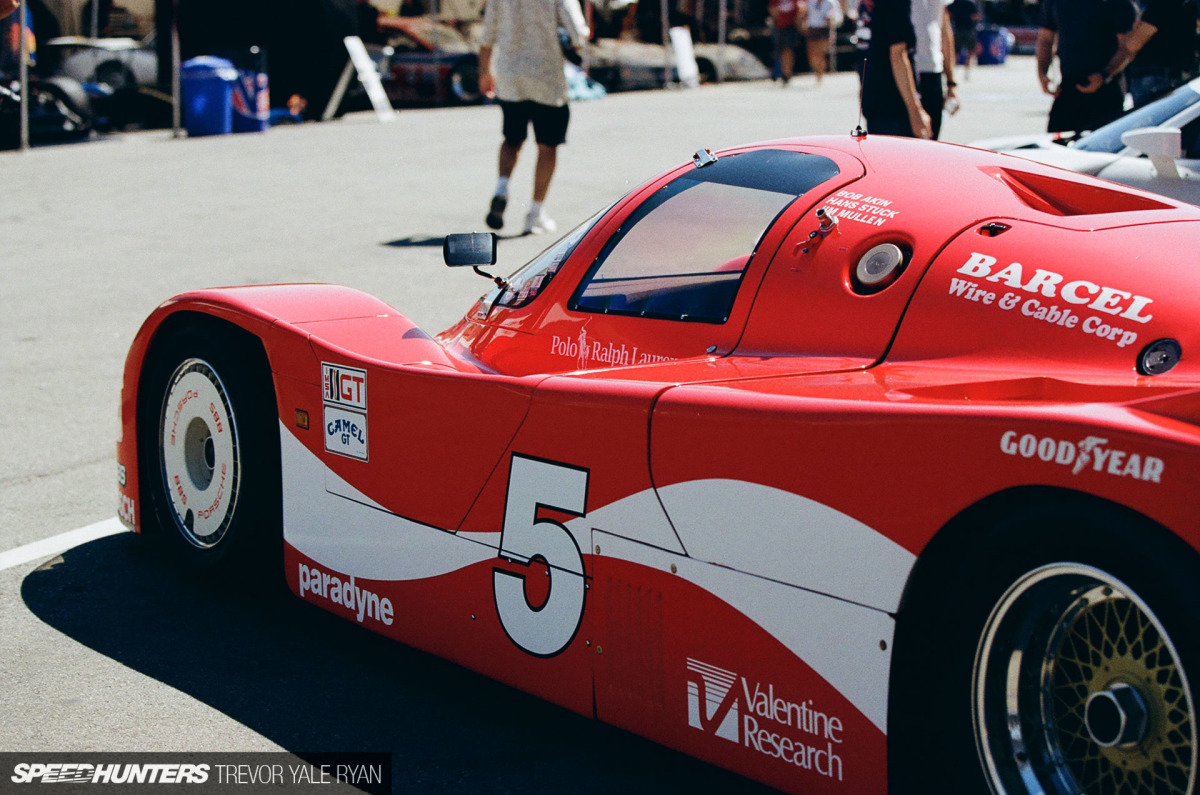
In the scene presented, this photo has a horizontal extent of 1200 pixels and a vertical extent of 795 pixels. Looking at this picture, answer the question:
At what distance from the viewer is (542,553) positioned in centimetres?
284

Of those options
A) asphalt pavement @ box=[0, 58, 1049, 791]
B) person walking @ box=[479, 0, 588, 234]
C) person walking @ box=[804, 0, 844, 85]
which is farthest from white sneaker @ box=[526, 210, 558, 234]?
person walking @ box=[804, 0, 844, 85]

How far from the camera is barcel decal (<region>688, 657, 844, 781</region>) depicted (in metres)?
2.36

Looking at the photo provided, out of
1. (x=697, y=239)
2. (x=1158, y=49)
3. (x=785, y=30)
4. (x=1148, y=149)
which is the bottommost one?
(x=697, y=239)

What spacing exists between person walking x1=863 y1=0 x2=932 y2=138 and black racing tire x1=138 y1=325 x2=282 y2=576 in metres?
3.76

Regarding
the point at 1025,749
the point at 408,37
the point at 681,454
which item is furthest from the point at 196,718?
the point at 408,37

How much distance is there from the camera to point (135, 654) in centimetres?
342

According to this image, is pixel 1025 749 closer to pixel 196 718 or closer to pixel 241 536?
pixel 196 718

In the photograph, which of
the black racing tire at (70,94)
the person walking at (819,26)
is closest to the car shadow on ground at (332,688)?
the black racing tire at (70,94)

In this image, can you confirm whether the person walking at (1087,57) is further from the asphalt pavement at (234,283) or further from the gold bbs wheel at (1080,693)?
the gold bbs wheel at (1080,693)

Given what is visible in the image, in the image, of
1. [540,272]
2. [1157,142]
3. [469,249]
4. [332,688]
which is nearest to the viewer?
[332,688]

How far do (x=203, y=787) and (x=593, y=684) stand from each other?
832 mm

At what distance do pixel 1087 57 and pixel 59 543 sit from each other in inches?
257

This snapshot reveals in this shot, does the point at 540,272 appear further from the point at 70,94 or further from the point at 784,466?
the point at 70,94

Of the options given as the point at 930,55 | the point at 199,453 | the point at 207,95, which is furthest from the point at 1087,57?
the point at 207,95
